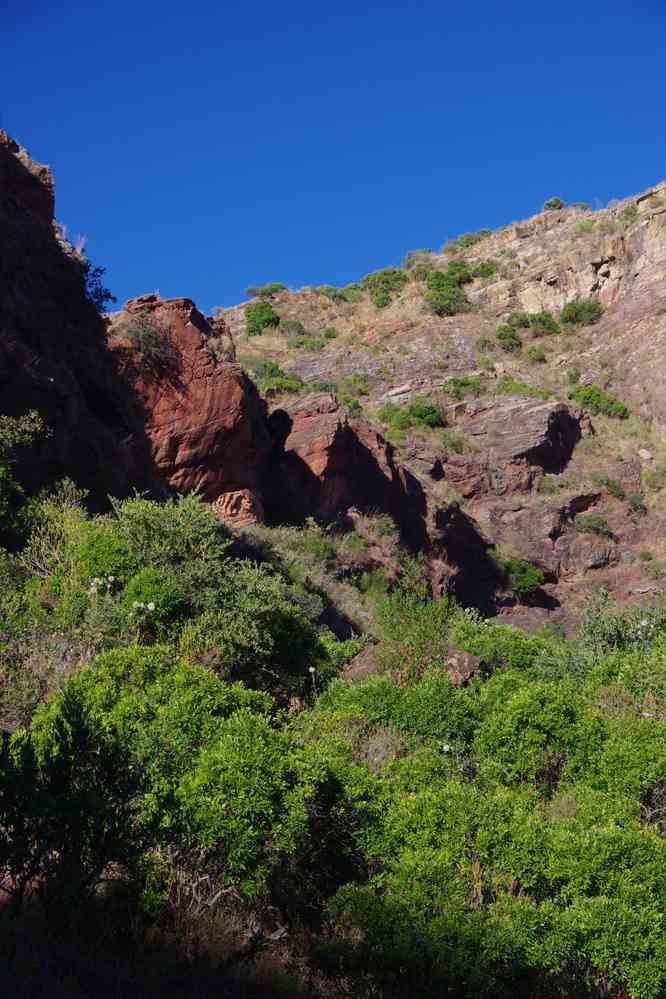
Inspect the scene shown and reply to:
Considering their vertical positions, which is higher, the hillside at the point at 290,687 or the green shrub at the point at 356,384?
the green shrub at the point at 356,384

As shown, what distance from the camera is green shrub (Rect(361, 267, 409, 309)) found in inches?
2216

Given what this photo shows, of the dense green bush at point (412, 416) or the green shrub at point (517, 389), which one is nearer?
the dense green bush at point (412, 416)

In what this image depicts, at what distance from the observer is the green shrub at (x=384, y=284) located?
56281mm

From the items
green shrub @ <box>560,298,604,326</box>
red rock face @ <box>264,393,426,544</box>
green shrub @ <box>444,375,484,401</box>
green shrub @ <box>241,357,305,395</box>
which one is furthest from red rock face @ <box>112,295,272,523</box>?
green shrub @ <box>560,298,604,326</box>

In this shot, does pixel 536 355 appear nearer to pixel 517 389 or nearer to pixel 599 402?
pixel 599 402

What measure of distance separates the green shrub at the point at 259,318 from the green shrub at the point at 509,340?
13781 mm

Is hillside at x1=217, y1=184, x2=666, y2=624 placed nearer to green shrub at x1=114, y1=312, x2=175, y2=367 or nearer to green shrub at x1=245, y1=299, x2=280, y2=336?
green shrub at x1=245, y1=299, x2=280, y2=336

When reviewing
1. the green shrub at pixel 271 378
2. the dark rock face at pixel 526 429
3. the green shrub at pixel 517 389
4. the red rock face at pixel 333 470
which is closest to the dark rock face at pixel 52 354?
the red rock face at pixel 333 470

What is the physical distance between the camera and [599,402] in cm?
4253

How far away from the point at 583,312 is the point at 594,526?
18.9m

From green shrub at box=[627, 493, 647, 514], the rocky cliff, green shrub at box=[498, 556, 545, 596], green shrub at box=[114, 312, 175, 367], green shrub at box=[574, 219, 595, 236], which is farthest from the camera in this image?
green shrub at box=[574, 219, 595, 236]

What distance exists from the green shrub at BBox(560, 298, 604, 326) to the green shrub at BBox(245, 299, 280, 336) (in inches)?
681

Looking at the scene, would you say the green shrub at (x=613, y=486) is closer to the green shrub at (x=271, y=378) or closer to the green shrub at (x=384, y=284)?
the green shrub at (x=271, y=378)

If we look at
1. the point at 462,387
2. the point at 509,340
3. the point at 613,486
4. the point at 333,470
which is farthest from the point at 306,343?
the point at 333,470
